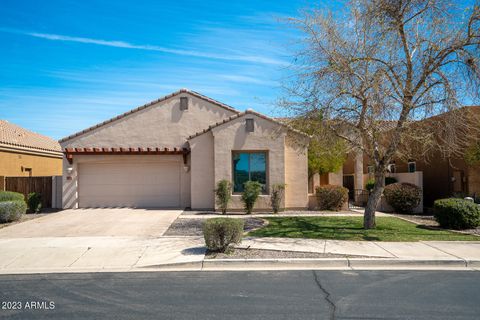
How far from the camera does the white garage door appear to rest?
65.7 ft

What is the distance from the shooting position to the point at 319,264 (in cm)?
899

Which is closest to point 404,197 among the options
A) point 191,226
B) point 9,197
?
point 191,226

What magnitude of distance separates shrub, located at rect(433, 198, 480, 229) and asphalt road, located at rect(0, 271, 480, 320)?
5.27 m

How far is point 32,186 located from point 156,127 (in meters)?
6.54

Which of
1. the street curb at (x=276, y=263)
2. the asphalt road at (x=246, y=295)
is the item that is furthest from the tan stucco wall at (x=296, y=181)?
the asphalt road at (x=246, y=295)

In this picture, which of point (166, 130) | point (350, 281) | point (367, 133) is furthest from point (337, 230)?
point (166, 130)

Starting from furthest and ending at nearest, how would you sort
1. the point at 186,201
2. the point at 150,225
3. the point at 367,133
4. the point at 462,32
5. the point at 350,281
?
the point at 186,201 → the point at 150,225 → the point at 367,133 → the point at 462,32 → the point at 350,281

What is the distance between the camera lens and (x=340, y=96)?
12.1m

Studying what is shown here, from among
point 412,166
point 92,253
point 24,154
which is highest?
point 24,154

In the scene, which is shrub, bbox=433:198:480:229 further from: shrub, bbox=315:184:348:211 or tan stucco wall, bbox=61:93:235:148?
tan stucco wall, bbox=61:93:235:148

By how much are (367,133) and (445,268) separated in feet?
16.0

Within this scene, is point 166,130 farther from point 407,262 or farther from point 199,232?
point 407,262

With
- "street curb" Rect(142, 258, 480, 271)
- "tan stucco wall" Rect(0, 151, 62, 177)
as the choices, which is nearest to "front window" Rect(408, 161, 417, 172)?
"street curb" Rect(142, 258, 480, 271)

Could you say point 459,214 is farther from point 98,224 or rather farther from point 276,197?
point 98,224
